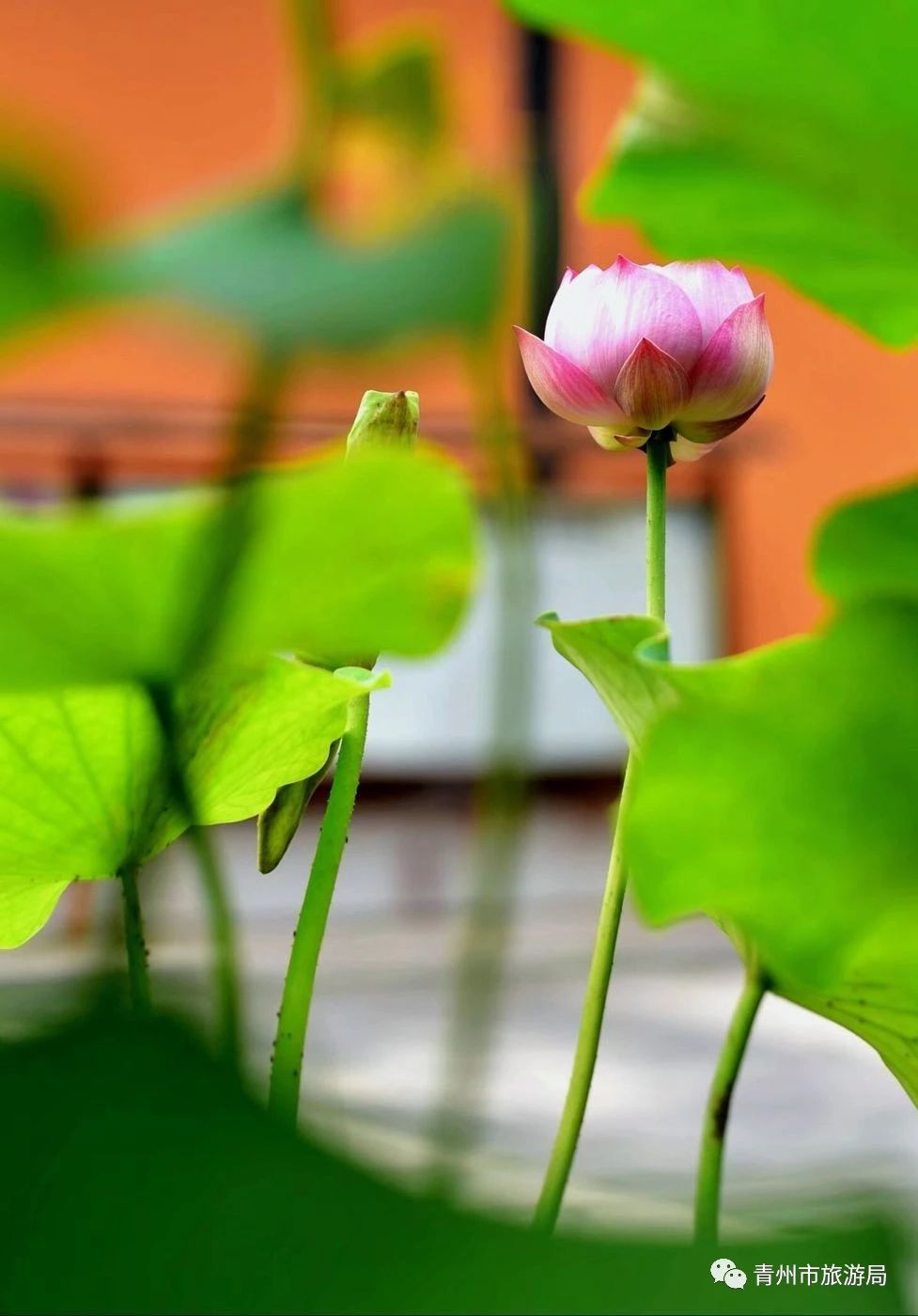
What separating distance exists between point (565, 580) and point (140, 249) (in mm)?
2174

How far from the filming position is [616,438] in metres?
0.20

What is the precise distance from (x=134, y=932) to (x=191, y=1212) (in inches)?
2.7

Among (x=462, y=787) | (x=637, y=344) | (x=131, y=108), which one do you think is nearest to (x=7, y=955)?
(x=462, y=787)

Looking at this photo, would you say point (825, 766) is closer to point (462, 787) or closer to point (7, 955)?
point (7, 955)

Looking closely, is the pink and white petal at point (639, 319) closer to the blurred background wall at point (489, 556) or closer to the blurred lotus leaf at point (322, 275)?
the blurred background wall at point (489, 556)

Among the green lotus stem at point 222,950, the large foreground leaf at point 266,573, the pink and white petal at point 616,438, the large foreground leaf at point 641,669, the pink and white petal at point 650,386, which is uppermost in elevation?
the pink and white petal at point 650,386

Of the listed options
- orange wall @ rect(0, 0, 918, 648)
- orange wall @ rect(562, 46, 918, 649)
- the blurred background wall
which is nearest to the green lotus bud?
the blurred background wall

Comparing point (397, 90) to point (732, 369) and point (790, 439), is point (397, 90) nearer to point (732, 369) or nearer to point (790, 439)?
point (732, 369)

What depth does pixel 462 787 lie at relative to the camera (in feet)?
8.12

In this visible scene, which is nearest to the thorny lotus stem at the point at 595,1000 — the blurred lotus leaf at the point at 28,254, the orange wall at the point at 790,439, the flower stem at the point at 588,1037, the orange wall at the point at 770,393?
the flower stem at the point at 588,1037

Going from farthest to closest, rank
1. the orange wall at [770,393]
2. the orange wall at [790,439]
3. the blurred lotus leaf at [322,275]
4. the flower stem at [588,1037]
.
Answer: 1. the orange wall at [790,439]
2. the orange wall at [770,393]
3. the flower stem at [588,1037]
4. the blurred lotus leaf at [322,275]

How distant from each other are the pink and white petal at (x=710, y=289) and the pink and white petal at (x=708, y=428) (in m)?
0.01

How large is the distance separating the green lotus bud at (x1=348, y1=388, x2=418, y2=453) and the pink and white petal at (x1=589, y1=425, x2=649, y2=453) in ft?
0.14

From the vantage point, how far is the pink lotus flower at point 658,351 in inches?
7.1
